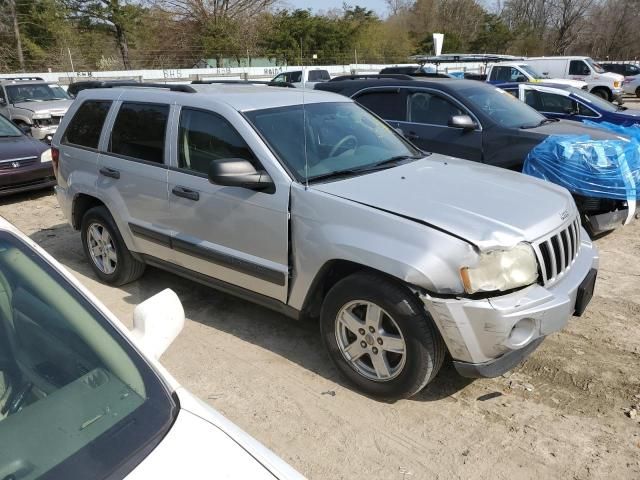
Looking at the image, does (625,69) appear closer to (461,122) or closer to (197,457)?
(461,122)

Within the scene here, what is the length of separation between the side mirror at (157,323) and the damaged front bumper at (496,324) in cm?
136

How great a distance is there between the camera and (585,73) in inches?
847

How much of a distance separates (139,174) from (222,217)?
104 centimetres

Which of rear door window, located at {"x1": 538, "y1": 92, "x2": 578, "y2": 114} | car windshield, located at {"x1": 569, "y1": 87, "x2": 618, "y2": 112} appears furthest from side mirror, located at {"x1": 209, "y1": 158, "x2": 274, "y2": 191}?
car windshield, located at {"x1": 569, "y1": 87, "x2": 618, "y2": 112}

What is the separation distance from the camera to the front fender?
109 inches

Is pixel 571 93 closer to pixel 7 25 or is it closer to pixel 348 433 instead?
pixel 348 433

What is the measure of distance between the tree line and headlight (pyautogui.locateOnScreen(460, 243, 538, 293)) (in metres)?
28.5

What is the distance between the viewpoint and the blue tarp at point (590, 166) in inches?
226

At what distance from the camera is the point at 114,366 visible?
5.55 feet

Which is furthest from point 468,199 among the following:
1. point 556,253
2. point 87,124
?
point 87,124

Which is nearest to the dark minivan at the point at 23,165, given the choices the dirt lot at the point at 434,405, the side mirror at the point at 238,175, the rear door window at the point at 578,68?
the dirt lot at the point at 434,405

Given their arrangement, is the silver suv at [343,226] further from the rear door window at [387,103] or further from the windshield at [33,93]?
the windshield at [33,93]

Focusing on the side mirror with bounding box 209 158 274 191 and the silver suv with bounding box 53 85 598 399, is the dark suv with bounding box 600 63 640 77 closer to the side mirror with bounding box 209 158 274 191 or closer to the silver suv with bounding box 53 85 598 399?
the silver suv with bounding box 53 85 598 399

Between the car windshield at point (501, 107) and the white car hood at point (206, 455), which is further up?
the car windshield at point (501, 107)
